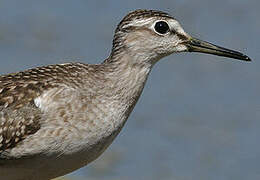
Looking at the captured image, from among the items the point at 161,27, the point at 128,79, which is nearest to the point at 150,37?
the point at 161,27

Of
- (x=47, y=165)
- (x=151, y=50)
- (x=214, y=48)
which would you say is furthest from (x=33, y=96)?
(x=214, y=48)

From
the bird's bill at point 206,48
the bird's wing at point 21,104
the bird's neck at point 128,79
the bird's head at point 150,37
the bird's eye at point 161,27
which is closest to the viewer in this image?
the bird's wing at point 21,104

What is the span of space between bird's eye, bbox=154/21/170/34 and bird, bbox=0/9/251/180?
0.05ft

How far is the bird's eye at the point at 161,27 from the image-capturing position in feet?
38.1

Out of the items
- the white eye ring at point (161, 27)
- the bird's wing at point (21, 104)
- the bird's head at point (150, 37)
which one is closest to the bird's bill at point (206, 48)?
the bird's head at point (150, 37)

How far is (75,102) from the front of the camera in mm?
10867

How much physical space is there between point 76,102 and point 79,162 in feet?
2.75

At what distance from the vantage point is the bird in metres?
10.7

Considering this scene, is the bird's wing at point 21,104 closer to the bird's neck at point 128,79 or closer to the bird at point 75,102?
the bird at point 75,102

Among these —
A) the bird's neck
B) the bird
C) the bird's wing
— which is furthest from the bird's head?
the bird's wing

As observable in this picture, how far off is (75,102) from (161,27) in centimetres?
180

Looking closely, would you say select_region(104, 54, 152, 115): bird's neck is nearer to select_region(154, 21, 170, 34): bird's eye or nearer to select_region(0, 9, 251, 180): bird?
select_region(0, 9, 251, 180): bird

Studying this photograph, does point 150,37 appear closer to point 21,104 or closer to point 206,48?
point 206,48

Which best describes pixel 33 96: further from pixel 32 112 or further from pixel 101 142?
pixel 101 142
